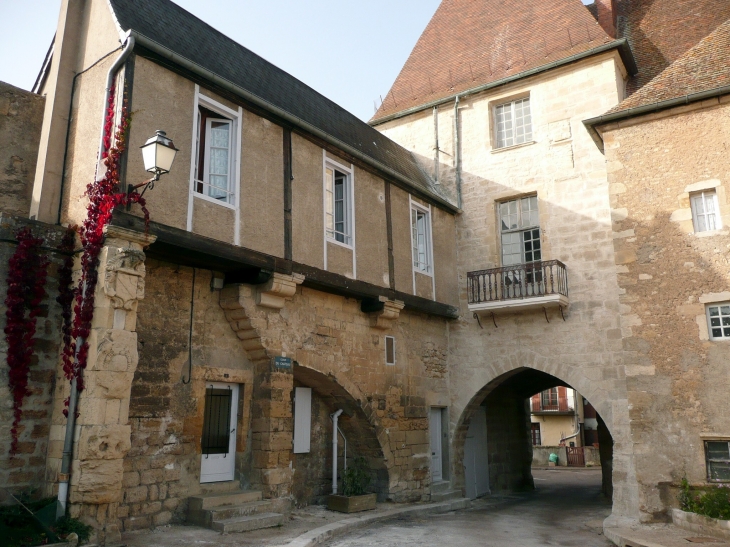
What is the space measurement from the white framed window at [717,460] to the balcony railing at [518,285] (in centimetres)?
334

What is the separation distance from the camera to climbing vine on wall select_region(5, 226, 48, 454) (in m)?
6.31

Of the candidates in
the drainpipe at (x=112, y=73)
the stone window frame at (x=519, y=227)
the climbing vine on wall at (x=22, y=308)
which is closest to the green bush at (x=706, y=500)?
the stone window frame at (x=519, y=227)

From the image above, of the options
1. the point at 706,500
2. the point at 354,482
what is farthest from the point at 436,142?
the point at 706,500

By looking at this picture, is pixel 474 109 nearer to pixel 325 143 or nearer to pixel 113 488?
pixel 325 143

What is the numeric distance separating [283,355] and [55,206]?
130 inches

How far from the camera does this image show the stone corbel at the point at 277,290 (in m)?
8.23

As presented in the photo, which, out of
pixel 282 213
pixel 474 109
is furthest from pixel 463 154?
pixel 282 213

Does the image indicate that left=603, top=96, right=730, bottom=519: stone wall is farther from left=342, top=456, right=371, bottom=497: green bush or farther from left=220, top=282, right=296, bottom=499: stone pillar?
left=220, top=282, right=296, bottom=499: stone pillar

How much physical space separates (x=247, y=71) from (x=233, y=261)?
3108mm

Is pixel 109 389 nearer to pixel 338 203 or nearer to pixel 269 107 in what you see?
pixel 269 107

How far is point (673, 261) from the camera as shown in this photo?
30.1ft

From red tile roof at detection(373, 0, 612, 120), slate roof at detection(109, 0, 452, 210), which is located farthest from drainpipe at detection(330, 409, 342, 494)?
red tile roof at detection(373, 0, 612, 120)

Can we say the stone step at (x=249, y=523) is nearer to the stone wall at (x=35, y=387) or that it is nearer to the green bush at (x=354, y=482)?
the stone wall at (x=35, y=387)

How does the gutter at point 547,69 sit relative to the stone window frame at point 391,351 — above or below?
above
